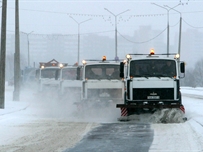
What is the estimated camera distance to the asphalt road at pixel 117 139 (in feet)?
42.7

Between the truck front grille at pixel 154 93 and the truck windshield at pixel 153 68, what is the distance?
1.77ft

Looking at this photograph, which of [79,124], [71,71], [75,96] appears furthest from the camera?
[71,71]

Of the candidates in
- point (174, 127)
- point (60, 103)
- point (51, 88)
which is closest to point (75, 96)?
point (60, 103)

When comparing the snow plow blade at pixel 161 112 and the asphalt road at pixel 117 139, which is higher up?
the snow plow blade at pixel 161 112

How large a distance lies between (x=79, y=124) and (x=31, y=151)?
6.81 metres

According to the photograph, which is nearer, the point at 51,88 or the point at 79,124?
the point at 79,124

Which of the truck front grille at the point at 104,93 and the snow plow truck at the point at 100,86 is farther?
the truck front grille at the point at 104,93

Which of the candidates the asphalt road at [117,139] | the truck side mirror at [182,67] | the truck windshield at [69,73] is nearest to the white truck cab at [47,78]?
the truck windshield at [69,73]

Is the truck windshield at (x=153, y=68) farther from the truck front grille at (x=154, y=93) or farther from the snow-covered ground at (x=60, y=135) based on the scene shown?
the snow-covered ground at (x=60, y=135)

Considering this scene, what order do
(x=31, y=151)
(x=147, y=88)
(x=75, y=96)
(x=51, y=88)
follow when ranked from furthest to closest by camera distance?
(x=51, y=88) → (x=75, y=96) → (x=147, y=88) → (x=31, y=151)

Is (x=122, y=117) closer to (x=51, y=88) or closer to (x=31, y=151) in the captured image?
(x=31, y=151)

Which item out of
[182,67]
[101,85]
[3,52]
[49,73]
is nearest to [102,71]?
[101,85]

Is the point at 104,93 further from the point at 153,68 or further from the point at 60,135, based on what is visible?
the point at 60,135

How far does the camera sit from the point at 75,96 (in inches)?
1166
